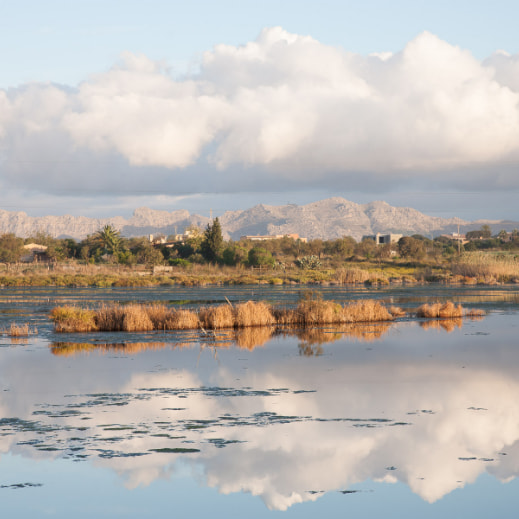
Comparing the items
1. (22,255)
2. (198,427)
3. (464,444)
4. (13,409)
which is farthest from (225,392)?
(22,255)

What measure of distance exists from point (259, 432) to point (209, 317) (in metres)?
18.0

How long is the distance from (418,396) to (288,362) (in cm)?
599

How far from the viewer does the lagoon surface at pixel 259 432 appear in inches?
374

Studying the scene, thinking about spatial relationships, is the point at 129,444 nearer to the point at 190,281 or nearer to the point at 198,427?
the point at 198,427

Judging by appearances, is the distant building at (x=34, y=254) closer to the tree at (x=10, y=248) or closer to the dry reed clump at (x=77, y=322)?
the tree at (x=10, y=248)

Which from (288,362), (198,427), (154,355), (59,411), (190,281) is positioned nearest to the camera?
(198,427)

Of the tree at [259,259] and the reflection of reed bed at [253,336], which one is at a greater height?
the tree at [259,259]

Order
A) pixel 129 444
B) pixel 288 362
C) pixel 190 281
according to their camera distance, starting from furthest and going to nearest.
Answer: pixel 190 281 < pixel 288 362 < pixel 129 444

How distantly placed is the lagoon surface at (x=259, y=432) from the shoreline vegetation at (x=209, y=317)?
5333 mm

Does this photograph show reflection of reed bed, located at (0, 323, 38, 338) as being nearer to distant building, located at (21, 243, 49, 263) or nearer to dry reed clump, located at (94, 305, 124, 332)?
dry reed clump, located at (94, 305, 124, 332)

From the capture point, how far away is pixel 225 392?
16578 mm

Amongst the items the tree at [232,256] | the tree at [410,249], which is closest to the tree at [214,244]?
the tree at [232,256]

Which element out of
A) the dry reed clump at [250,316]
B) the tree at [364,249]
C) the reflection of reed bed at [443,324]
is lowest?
the reflection of reed bed at [443,324]

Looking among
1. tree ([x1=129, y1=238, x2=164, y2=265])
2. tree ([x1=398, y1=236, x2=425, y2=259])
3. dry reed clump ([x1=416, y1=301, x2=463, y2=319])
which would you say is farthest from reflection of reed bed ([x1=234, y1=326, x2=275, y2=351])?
tree ([x1=398, y1=236, x2=425, y2=259])
